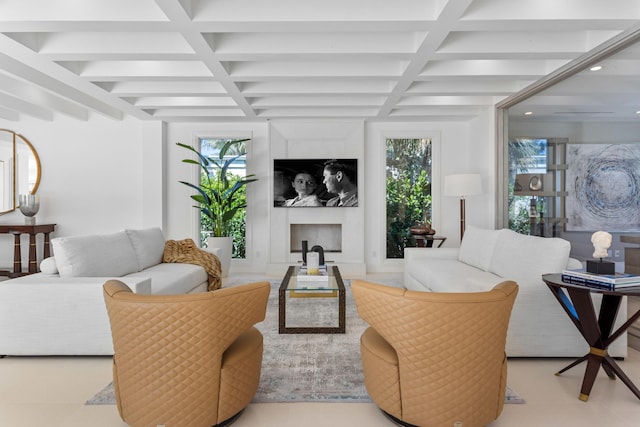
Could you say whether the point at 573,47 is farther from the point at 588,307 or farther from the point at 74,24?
the point at 74,24

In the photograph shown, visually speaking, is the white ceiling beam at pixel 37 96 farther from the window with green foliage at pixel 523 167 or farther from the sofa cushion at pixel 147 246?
the window with green foliage at pixel 523 167

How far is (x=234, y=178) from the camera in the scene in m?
6.00

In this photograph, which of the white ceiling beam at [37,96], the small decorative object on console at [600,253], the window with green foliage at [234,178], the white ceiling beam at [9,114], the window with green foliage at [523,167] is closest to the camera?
the small decorative object on console at [600,253]

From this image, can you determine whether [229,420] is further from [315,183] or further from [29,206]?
[29,206]

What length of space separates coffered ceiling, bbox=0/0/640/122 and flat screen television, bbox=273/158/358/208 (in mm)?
1121

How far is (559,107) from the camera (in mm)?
3713

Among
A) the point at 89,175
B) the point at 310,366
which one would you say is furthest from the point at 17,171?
the point at 310,366

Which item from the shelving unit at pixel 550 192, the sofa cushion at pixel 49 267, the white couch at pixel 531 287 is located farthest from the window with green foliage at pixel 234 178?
the shelving unit at pixel 550 192

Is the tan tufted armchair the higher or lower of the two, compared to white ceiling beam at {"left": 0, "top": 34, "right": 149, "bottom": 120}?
lower

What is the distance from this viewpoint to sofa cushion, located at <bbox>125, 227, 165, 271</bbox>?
3788 millimetres

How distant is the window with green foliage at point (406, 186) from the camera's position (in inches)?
237

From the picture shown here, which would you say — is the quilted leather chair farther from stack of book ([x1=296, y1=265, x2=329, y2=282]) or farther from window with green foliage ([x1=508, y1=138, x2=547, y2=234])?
window with green foliage ([x1=508, y1=138, x2=547, y2=234])

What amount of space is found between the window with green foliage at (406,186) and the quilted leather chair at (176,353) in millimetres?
4565

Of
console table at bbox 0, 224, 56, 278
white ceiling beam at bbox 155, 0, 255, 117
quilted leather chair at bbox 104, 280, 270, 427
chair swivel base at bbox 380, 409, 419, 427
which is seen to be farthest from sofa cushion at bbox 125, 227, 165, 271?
chair swivel base at bbox 380, 409, 419, 427
